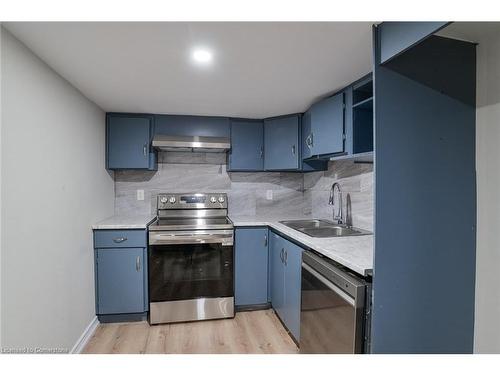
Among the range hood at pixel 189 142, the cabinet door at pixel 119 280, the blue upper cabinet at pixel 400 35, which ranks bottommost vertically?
the cabinet door at pixel 119 280

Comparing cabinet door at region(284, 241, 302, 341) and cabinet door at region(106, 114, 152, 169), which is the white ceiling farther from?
cabinet door at region(284, 241, 302, 341)

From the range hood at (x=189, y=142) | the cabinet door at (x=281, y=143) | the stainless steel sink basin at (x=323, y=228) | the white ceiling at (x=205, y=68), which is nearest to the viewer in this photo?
the white ceiling at (x=205, y=68)

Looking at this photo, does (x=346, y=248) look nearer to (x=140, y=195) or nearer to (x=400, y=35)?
(x=400, y=35)

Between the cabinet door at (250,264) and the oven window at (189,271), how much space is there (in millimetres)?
97

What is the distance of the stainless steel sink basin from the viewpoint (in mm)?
1954

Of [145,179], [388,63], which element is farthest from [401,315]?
[145,179]

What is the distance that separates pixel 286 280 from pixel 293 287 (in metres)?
0.14

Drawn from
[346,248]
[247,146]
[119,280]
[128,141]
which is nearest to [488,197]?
[346,248]

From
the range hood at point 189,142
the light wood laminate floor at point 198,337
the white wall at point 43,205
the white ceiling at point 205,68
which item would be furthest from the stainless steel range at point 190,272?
the white ceiling at point 205,68

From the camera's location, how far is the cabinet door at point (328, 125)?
5.90ft

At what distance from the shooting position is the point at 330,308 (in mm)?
1368

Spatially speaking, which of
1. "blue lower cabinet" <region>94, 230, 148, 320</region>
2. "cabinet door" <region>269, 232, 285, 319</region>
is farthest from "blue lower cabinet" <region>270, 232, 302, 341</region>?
"blue lower cabinet" <region>94, 230, 148, 320</region>

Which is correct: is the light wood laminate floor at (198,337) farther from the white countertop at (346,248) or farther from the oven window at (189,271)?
the white countertop at (346,248)

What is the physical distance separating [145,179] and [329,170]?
77.1 inches
